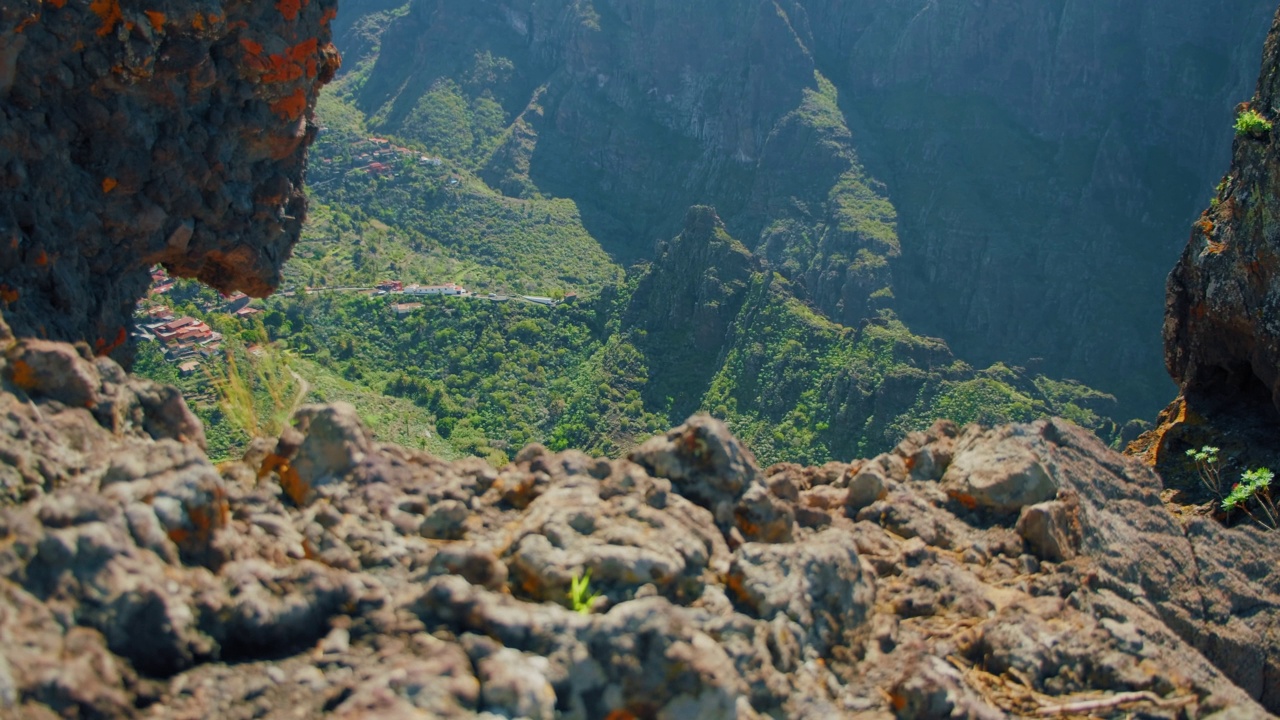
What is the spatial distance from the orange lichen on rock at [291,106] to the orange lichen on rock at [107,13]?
155 inches

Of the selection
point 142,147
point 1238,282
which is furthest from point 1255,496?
point 142,147

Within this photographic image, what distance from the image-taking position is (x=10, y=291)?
15.4 metres

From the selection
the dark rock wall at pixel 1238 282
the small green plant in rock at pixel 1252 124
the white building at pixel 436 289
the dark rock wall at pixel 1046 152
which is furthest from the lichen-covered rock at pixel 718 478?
the dark rock wall at pixel 1046 152

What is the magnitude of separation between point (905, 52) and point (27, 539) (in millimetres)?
145361

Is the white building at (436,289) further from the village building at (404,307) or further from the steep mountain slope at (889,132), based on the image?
the steep mountain slope at (889,132)

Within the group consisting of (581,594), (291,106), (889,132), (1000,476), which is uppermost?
(889,132)

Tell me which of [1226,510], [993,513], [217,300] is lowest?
[217,300]

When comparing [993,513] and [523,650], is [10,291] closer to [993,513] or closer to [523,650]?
[523,650]

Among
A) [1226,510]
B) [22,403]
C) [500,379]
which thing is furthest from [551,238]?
[22,403]

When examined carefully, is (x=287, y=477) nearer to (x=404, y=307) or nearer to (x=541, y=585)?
(x=541, y=585)

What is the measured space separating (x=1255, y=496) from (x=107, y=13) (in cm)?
2018

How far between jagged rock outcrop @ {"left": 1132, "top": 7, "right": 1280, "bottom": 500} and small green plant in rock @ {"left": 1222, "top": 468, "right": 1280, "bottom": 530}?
1436 mm

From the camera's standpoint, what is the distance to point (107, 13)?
1784cm

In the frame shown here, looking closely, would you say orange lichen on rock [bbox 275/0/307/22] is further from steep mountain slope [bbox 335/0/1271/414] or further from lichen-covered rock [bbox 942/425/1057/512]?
steep mountain slope [bbox 335/0/1271/414]
